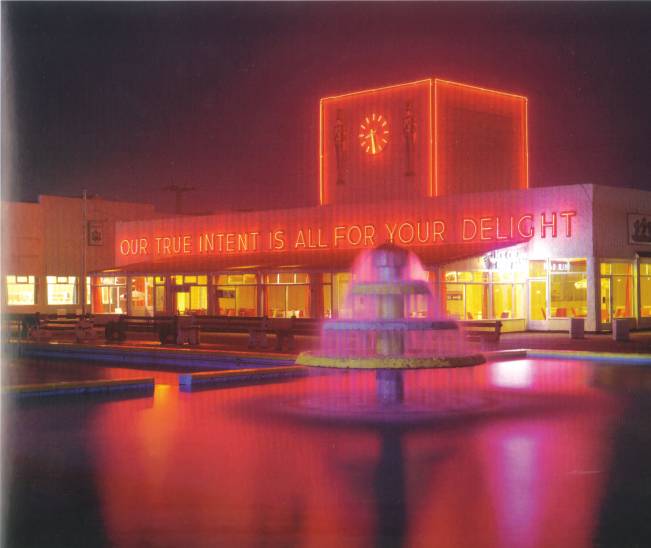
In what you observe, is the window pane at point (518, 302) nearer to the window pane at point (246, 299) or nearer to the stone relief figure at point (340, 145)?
the stone relief figure at point (340, 145)

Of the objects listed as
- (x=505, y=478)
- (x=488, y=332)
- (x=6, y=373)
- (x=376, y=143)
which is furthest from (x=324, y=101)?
(x=505, y=478)

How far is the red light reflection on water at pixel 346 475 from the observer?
21.7 ft

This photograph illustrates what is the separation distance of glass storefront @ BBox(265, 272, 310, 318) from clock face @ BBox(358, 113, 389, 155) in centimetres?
713

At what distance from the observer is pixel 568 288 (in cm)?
3297

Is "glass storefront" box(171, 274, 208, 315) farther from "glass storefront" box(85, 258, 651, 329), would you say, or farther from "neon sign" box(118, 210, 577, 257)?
"neon sign" box(118, 210, 577, 257)

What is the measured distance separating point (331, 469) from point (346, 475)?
30 cm

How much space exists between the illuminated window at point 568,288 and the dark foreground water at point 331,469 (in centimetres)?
1814

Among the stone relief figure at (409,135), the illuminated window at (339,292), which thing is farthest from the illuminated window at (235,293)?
the stone relief figure at (409,135)

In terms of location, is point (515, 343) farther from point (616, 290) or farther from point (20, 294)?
point (20, 294)

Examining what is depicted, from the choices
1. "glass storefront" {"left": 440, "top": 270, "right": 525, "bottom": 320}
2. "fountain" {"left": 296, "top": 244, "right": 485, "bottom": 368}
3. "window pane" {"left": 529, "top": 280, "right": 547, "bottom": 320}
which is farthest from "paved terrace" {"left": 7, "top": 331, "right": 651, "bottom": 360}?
"fountain" {"left": 296, "top": 244, "right": 485, "bottom": 368}

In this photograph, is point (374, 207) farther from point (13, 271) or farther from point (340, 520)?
point (340, 520)

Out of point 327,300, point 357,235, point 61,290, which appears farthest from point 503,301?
point 61,290

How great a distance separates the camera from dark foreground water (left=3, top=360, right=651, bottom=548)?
6.62m

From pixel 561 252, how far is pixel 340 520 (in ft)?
88.1
